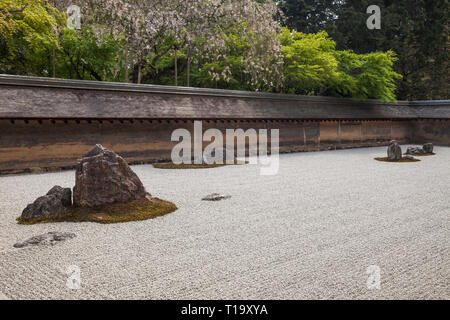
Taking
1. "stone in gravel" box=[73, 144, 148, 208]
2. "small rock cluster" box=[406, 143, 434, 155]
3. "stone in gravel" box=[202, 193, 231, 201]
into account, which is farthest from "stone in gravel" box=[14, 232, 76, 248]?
"small rock cluster" box=[406, 143, 434, 155]

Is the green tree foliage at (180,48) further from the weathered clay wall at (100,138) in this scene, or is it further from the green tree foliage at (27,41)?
the weathered clay wall at (100,138)

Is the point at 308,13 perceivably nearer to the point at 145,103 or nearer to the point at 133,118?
the point at 145,103

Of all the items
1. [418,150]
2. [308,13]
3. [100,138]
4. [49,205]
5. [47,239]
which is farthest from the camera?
[308,13]

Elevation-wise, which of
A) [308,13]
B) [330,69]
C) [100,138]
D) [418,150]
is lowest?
[418,150]

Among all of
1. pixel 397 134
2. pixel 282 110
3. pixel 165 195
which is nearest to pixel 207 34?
pixel 282 110

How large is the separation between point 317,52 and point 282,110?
11.0 feet

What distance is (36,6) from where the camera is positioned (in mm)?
11805

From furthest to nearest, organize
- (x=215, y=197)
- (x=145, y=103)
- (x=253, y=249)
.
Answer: (x=145, y=103) < (x=215, y=197) < (x=253, y=249)

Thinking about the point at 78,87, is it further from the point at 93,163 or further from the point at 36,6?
the point at 93,163

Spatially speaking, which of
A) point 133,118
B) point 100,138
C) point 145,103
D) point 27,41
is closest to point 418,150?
point 145,103

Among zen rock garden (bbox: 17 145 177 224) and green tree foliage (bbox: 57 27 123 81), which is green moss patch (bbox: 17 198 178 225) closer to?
zen rock garden (bbox: 17 145 177 224)

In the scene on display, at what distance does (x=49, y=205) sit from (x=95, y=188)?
0.74m

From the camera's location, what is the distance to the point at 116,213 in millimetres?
5902

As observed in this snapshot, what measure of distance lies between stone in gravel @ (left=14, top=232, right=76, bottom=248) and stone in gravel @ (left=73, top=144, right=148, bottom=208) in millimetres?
1265
